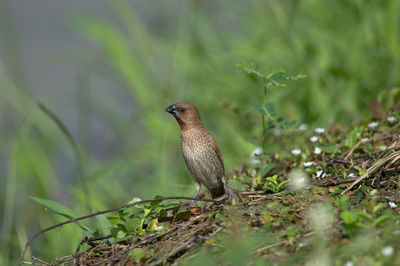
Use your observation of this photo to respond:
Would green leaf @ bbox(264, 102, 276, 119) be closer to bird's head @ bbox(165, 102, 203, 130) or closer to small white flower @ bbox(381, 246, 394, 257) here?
bird's head @ bbox(165, 102, 203, 130)

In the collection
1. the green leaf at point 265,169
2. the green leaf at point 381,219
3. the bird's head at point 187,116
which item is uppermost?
the bird's head at point 187,116

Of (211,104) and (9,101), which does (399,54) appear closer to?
(211,104)

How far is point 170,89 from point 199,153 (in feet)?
7.78

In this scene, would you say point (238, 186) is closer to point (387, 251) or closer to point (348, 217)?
point (348, 217)

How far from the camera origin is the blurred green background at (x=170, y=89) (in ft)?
16.6

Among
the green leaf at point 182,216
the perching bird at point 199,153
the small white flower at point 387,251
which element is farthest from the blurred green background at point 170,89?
the small white flower at point 387,251

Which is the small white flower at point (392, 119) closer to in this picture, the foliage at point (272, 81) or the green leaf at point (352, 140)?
the green leaf at point (352, 140)

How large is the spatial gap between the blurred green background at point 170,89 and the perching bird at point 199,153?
1.32 ft

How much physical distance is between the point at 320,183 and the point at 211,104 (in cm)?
325

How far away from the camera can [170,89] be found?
20.2ft

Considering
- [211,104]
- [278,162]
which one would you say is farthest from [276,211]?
[211,104]

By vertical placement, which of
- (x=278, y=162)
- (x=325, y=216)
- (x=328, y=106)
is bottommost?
(x=325, y=216)

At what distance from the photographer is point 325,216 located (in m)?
2.28

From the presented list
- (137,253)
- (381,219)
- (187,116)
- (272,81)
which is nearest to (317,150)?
(272,81)
